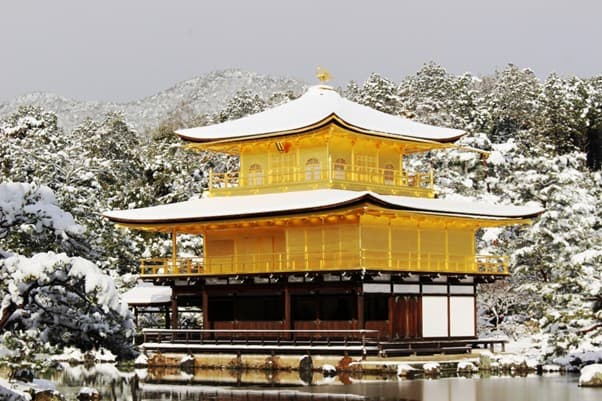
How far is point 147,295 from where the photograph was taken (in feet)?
167

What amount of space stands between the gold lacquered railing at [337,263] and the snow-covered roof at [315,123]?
18.2 feet

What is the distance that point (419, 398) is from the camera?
29938 millimetres

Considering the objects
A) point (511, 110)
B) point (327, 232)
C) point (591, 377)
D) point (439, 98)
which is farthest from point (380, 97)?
point (591, 377)

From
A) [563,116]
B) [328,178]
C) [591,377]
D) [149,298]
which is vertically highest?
[563,116]

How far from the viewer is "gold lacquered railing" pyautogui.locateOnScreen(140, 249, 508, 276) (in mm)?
42750

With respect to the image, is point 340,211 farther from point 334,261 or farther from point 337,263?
point 334,261

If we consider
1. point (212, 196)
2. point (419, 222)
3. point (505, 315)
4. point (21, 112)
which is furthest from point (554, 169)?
point (21, 112)

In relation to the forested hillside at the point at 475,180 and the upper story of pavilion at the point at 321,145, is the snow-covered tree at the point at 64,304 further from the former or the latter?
the upper story of pavilion at the point at 321,145

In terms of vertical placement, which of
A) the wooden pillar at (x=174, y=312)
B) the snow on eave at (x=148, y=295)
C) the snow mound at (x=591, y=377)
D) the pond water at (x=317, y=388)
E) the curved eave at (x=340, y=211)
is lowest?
the pond water at (x=317, y=388)

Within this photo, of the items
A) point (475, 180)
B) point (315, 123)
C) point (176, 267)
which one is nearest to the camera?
point (315, 123)

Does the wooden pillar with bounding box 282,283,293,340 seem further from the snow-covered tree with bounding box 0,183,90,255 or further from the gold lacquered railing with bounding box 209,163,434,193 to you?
the snow-covered tree with bounding box 0,183,90,255

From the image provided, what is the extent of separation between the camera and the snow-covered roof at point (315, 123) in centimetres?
A: 4719

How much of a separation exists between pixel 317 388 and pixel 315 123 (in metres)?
15.0

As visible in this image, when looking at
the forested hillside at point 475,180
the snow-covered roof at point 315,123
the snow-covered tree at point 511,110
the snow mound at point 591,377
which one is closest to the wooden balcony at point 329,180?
the snow-covered roof at point 315,123
